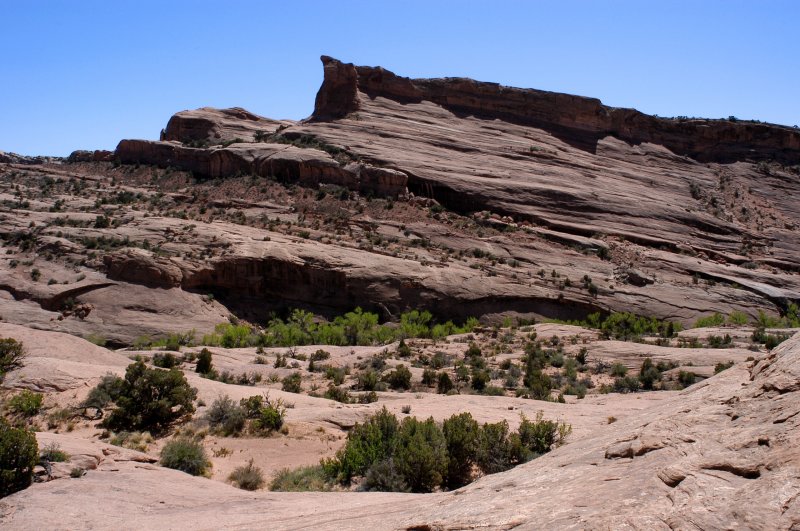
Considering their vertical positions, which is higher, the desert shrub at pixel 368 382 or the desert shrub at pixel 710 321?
the desert shrub at pixel 710 321

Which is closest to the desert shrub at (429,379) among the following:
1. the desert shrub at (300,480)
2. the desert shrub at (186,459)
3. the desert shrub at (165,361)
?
the desert shrub at (165,361)

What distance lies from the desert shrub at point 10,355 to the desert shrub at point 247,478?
659 centimetres

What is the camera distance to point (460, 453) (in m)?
8.96

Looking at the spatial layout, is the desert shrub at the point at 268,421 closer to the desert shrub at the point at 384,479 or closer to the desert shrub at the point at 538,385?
the desert shrub at the point at 384,479

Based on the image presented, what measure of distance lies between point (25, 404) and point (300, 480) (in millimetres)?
5713

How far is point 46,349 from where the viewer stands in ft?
49.0

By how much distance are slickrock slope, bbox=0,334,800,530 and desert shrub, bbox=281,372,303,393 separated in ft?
22.5

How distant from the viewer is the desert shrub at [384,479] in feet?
26.9

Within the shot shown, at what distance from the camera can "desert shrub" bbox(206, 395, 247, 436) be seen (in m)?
11.2

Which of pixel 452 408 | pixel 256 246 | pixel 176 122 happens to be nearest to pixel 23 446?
pixel 452 408

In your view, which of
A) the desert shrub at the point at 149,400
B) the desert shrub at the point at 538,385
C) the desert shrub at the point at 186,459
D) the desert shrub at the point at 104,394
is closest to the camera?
the desert shrub at the point at 186,459

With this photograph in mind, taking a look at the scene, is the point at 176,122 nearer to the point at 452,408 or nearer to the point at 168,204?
the point at 168,204

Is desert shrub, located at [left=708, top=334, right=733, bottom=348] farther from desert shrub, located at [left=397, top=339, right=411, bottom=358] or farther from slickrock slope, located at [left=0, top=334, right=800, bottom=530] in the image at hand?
slickrock slope, located at [left=0, top=334, right=800, bottom=530]

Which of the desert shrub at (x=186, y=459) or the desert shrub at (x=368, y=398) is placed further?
the desert shrub at (x=368, y=398)
